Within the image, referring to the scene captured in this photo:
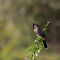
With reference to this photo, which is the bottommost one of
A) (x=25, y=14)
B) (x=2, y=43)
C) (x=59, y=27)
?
(x=2, y=43)

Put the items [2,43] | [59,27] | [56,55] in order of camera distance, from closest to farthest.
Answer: [56,55], [2,43], [59,27]

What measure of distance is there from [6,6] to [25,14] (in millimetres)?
806

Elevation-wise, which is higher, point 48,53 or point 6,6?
point 6,6

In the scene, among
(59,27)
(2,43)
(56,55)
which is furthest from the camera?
(59,27)

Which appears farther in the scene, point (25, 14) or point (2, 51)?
point (25, 14)

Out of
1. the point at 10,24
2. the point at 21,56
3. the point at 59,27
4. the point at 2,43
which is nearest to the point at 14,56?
the point at 21,56

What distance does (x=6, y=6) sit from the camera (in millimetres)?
7711

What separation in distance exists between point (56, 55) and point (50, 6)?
1861 millimetres

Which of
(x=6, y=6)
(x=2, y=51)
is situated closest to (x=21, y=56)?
(x=2, y=51)

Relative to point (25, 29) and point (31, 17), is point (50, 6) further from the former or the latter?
point (25, 29)

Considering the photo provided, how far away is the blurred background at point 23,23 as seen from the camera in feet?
21.3

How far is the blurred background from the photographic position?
21.3ft

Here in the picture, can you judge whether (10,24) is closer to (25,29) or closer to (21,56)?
(25,29)

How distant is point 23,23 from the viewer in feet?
23.3
